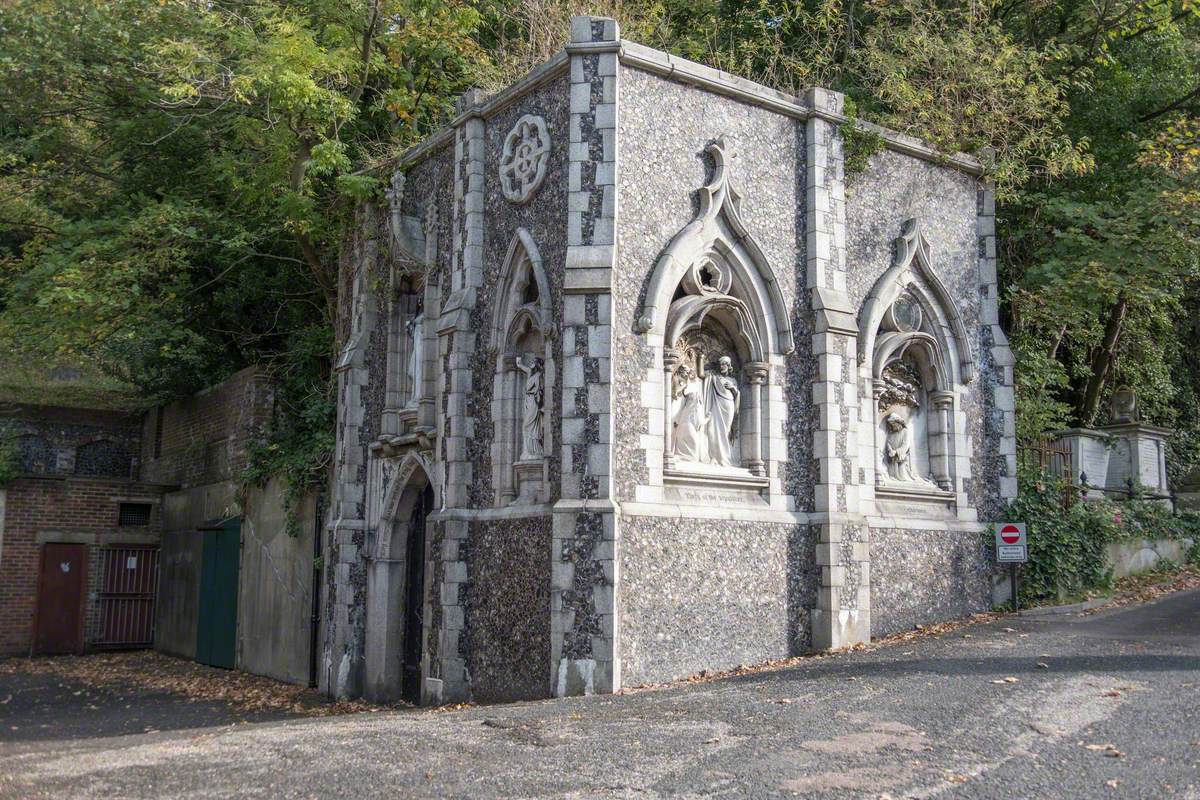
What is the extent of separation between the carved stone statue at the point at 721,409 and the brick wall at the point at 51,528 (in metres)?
15.8

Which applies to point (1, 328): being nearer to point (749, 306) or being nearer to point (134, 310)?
point (134, 310)

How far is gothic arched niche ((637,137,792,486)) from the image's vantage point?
486 inches

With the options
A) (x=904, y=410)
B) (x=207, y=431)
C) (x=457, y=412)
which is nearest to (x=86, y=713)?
(x=457, y=412)

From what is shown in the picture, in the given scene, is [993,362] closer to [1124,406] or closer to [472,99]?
[1124,406]

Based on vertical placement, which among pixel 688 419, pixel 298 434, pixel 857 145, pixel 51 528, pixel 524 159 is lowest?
pixel 51 528

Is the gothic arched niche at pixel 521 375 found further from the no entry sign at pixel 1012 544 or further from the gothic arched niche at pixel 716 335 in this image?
the no entry sign at pixel 1012 544

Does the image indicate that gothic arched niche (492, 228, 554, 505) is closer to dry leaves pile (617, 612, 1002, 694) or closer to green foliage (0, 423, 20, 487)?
dry leaves pile (617, 612, 1002, 694)

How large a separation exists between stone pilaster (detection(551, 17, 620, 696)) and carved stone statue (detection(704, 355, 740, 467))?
157 centimetres

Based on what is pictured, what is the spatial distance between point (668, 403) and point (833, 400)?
7.03 feet

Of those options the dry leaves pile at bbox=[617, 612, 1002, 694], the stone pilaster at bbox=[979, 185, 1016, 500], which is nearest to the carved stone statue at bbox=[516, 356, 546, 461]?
the dry leaves pile at bbox=[617, 612, 1002, 694]

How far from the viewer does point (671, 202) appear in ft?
41.3

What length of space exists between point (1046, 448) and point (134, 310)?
48.2ft

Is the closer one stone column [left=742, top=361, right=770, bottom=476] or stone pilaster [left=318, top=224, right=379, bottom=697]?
stone column [left=742, top=361, right=770, bottom=476]

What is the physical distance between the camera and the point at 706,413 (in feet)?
41.7
